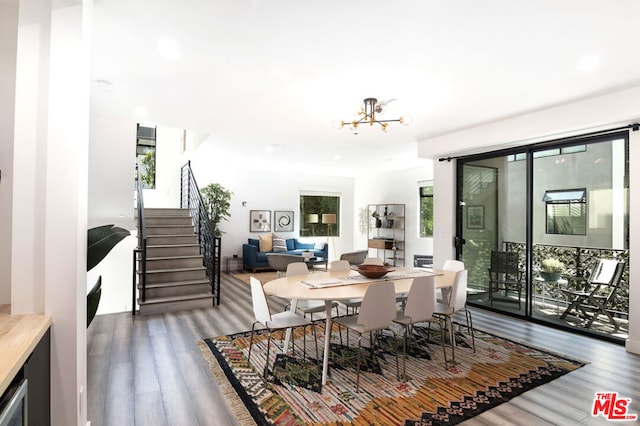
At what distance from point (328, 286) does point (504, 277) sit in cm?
322

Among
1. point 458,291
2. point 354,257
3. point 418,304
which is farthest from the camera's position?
point 354,257

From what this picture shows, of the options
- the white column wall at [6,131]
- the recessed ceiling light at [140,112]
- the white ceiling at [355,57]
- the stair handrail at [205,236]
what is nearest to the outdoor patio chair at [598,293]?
the white ceiling at [355,57]

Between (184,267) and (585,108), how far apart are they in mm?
5844

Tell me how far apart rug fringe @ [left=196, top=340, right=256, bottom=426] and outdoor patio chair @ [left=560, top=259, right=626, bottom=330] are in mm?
4166

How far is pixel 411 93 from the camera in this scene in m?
3.70

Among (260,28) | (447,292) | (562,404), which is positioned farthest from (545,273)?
(260,28)

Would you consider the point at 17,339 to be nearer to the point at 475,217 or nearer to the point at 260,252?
the point at 475,217

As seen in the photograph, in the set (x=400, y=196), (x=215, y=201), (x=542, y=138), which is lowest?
(x=215, y=201)

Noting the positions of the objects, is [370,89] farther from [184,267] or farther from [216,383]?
[184,267]

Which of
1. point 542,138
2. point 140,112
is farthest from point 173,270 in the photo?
point 542,138

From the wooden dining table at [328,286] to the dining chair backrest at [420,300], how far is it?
0.35ft

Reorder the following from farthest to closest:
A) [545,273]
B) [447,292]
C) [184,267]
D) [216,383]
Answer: [184,267] < [545,273] < [447,292] < [216,383]

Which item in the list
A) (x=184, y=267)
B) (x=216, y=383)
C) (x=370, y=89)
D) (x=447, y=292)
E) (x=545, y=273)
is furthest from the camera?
(x=184, y=267)

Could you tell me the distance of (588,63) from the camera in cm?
293
